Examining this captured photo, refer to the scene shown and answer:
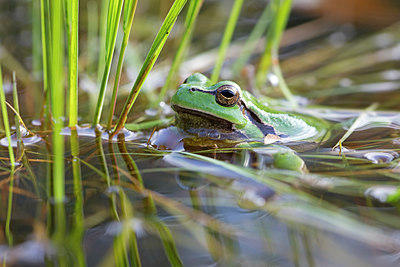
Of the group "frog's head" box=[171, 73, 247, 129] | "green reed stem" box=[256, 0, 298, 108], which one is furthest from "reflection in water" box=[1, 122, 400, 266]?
"green reed stem" box=[256, 0, 298, 108]

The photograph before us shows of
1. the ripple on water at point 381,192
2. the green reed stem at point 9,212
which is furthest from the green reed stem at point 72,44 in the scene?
the ripple on water at point 381,192

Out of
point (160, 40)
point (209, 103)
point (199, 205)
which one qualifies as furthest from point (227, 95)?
point (199, 205)

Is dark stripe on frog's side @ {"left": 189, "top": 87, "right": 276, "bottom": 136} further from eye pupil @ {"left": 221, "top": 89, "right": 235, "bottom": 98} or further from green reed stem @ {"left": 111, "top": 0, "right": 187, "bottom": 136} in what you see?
green reed stem @ {"left": 111, "top": 0, "right": 187, "bottom": 136}

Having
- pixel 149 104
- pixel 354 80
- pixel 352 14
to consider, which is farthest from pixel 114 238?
pixel 352 14

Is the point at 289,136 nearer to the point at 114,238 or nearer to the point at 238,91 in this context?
the point at 238,91

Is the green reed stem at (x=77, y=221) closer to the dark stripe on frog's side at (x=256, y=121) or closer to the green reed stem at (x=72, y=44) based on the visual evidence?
the green reed stem at (x=72, y=44)

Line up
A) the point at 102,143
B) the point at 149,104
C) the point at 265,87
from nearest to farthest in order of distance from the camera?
the point at 102,143, the point at 149,104, the point at 265,87
